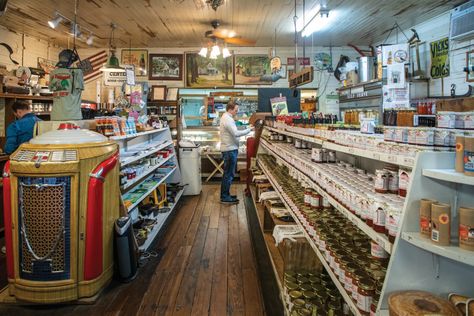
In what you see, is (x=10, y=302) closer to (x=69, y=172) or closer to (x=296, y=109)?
(x=69, y=172)

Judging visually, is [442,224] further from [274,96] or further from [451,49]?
[274,96]

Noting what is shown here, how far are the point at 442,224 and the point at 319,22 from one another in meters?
5.56

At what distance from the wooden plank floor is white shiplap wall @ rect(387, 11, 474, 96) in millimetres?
4529

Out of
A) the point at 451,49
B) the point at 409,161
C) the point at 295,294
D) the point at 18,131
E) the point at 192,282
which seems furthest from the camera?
the point at 451,49

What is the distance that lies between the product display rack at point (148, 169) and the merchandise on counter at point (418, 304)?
313cm

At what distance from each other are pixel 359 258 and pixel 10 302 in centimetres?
311

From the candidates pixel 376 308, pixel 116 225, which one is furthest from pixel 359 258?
pixel 116 225

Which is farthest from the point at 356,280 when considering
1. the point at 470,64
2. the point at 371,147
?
the point at 470,64

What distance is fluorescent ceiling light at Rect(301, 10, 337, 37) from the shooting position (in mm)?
4924

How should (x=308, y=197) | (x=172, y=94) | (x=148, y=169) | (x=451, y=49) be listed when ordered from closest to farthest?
1. (x=308, y=197)
2. (x=148, y=169)
3. (x=451, y=49)
4. (x=172, y=94)

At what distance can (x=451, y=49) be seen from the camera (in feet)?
20.0

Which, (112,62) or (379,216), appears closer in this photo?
(379,216)

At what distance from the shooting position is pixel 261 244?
15.3ft

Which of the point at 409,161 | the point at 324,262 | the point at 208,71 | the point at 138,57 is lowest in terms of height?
the point at 324,262
